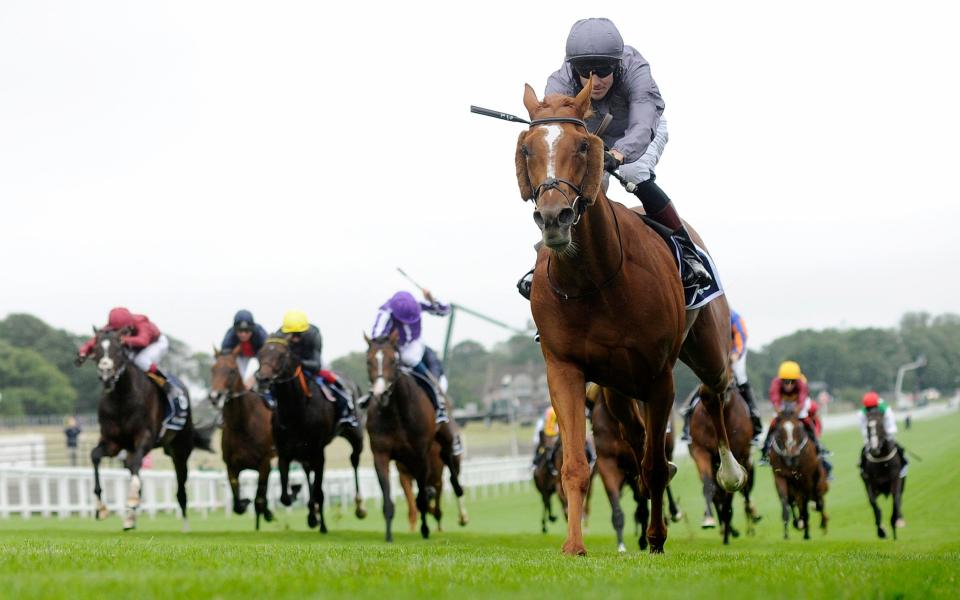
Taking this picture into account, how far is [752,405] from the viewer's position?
1662 cm

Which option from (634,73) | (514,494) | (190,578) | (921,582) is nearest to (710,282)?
(634,73)

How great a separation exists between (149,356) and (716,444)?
7586 mm

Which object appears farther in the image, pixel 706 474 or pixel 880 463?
pixel 880 463

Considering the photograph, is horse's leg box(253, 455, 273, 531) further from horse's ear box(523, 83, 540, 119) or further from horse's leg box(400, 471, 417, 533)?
horse's ear box(523, 83, 540, 119)

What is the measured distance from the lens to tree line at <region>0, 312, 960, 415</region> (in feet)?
322

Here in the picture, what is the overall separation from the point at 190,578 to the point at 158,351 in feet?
40.5

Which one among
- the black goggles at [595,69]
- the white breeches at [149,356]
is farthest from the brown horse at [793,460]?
the black goggles at [595,69]

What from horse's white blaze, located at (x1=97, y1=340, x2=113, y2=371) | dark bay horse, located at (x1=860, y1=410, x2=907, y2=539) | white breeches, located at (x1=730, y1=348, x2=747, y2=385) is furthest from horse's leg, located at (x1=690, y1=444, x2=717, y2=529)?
horse's white blaze, located at (x1=97, y1=340, x2=113, y2=371)

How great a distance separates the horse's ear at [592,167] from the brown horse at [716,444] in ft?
30.4

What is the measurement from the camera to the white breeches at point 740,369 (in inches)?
624

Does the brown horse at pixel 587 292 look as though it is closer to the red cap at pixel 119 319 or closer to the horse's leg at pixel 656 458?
the horse's leg at pixel 656 458

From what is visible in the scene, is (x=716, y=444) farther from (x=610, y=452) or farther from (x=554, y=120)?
(x=554, y=120)

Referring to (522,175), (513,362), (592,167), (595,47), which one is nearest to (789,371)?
(595,47)

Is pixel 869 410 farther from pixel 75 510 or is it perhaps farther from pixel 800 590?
pixel 800 590
